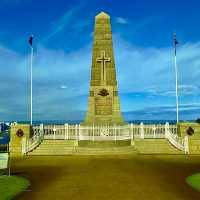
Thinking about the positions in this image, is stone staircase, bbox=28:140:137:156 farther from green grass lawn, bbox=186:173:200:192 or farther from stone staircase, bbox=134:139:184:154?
green grass lawn, bbox=186:173:200:192

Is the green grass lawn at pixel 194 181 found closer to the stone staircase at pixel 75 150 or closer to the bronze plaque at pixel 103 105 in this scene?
the stone staircase at pixel 75 150

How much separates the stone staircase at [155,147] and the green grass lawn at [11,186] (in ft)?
36.8

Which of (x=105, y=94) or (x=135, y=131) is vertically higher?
(x=105, y=94)

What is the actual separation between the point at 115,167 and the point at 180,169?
9.48 feet

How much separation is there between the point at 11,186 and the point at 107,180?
3.27 m

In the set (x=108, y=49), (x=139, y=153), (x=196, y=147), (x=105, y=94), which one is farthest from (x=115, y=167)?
(x=108, y=49)

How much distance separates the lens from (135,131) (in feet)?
79.7

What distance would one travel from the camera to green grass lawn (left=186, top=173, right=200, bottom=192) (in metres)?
10.2

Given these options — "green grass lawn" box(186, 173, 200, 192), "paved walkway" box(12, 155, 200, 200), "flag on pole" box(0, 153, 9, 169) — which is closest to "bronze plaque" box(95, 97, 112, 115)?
"paved walkway" box(12, 155, 200, 200)

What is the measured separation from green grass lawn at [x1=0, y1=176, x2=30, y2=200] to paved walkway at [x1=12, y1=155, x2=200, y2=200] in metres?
0.30

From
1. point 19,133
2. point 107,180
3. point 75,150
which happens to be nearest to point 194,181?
point 107,180

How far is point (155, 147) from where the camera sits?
2186cm

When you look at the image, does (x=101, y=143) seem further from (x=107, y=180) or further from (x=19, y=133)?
(x=107, y=180)

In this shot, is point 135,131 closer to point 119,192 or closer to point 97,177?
point 97,177
